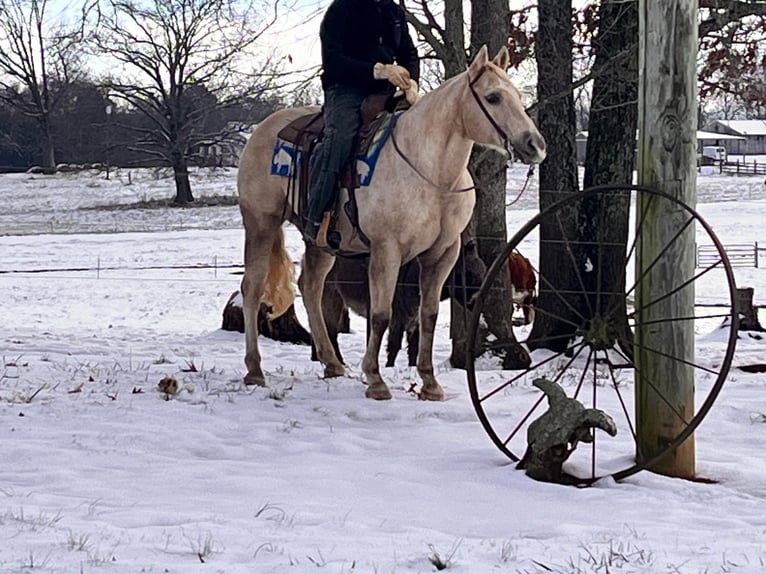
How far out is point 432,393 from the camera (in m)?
7.63

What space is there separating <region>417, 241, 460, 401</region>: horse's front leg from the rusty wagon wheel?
0.44 meters

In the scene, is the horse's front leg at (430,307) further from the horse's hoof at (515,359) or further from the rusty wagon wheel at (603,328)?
the horse's hoof at (515,359)

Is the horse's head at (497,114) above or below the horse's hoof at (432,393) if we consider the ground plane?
above

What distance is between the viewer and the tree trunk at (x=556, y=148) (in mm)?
10422

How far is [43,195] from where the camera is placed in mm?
46250

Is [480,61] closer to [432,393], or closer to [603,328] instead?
[603,328]

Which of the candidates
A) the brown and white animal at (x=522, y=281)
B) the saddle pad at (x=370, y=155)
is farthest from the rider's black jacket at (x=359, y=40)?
the brown and white animal at (x=522, y=281)

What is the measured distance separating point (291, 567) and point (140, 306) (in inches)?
612

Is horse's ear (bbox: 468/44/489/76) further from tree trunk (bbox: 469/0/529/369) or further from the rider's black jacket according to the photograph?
tree trunk (bbox: 469/0/529/369)

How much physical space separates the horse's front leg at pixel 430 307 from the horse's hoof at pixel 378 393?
27 centimetres

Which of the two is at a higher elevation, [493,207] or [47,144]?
[47,144]

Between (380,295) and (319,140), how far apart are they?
1335mm

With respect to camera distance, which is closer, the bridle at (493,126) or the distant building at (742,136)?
the bridle at (493,126)

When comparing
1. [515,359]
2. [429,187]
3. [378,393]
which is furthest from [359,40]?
[515,359]
